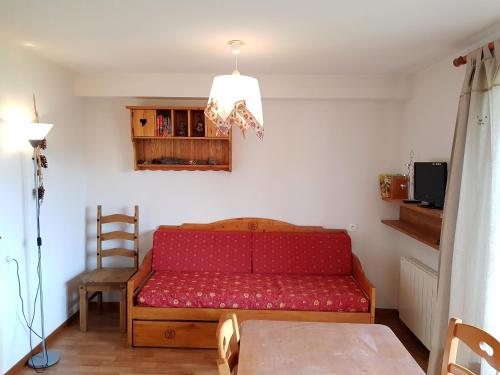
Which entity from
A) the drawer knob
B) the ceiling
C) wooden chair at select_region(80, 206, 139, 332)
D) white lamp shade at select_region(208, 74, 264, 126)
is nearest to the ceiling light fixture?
white lamp shade at select_region(208, 74, 264, 126)

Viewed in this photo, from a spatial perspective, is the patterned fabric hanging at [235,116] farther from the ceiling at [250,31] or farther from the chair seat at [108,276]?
the chair seat at [108,276]

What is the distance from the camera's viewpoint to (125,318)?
3.36 meters

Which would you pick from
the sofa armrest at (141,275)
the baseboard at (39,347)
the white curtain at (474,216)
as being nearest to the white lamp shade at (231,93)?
the white curtain at (474,216)

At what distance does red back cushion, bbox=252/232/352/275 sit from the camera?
3564 mm

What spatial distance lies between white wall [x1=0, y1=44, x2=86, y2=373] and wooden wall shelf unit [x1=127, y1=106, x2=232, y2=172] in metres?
0.62

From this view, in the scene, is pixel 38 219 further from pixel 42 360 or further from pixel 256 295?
pixel 256 295

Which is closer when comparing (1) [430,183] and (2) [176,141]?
(1) [430,183]

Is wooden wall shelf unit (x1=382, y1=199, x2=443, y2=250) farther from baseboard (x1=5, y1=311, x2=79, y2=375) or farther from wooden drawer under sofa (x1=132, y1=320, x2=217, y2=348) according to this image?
baseboard (x1=5, y1=311, x2=79, y2=375)

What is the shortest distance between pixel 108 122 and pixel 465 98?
3.23m

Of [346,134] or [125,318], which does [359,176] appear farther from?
[125,318]

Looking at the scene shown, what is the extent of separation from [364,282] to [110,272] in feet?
7.88

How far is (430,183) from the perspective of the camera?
281 cm

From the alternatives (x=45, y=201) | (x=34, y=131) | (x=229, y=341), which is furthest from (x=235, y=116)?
(x=45, y=201)

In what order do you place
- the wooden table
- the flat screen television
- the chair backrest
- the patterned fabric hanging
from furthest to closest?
1. the chair backrest
2. the flat screen television
3. the patterned fabric hanging
4. the wooden table
